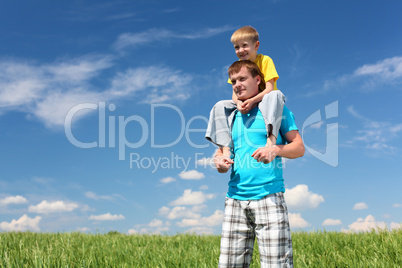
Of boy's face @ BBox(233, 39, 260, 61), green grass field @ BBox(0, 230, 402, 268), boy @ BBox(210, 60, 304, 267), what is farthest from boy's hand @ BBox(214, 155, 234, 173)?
green grass field @ BBox(0, 230, 402, 268)

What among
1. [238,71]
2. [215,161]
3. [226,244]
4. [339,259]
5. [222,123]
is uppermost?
[238,71]

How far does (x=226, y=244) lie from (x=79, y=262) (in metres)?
2.27

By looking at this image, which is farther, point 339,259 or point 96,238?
point 96,238

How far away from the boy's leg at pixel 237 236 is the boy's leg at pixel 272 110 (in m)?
0.67

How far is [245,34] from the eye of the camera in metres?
3.97

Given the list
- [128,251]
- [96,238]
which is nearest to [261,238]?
[128,251]

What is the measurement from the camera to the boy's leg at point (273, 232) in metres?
2.92

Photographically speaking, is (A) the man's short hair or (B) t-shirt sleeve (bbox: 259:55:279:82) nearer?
(A) the man's short hair

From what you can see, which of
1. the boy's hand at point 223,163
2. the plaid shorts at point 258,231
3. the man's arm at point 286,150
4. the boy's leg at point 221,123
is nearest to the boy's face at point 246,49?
the boy's leg at point 221,123

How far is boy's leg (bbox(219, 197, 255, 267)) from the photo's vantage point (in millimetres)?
3047

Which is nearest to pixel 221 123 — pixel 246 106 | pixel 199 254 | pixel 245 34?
pixel 246 106

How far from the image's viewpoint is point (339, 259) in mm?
4984

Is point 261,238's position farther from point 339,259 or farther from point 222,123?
point 339,259

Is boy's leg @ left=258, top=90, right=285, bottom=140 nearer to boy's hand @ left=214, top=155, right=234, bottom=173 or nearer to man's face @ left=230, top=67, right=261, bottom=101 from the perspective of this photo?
man's face @ left=230, top=67, right=261, bottom=101
